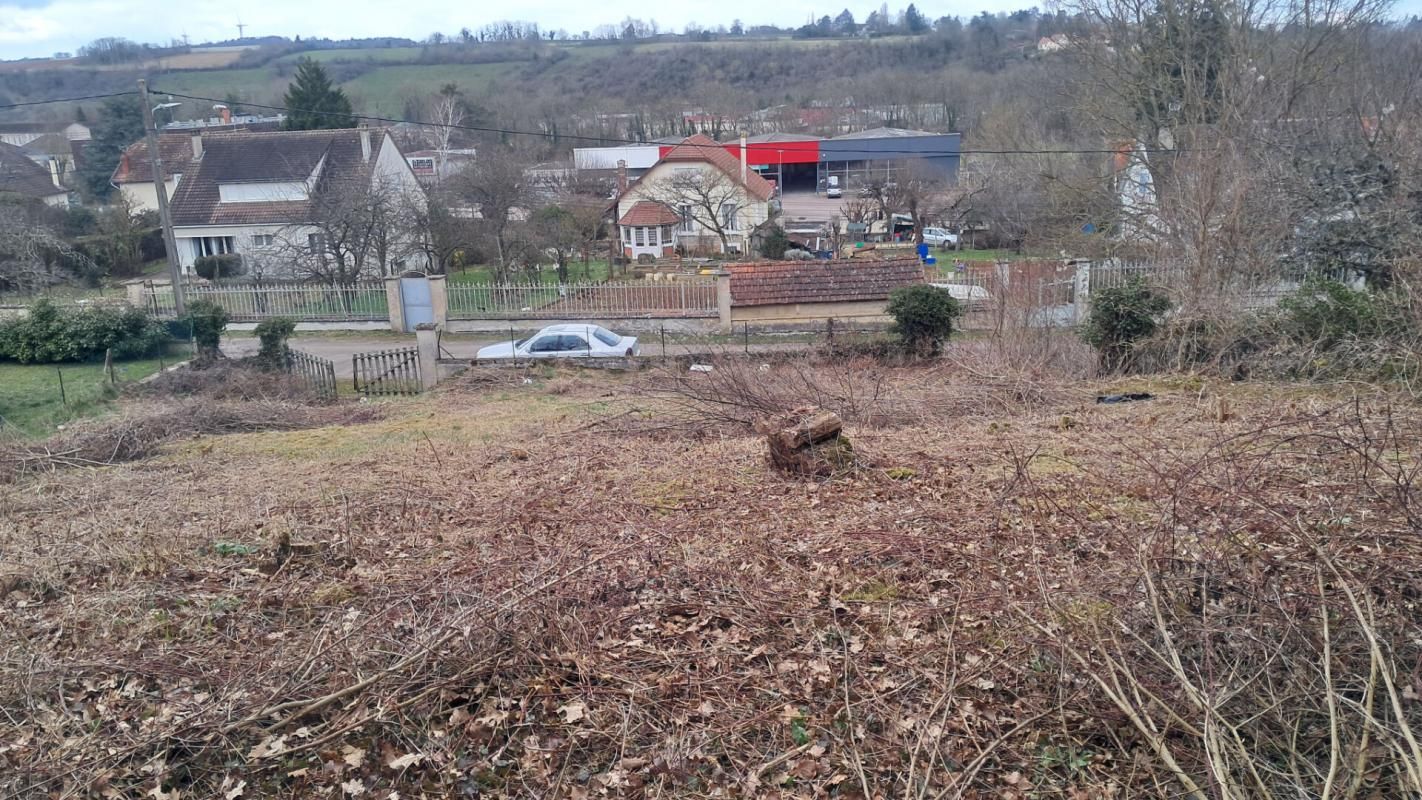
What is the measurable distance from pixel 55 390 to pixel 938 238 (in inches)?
1259

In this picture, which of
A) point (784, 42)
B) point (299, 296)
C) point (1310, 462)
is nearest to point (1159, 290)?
point (1310, 462)

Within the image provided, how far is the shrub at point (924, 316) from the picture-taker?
17.9 meters

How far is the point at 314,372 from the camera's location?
1830cm

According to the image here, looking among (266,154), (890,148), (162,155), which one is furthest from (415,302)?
(890,148)

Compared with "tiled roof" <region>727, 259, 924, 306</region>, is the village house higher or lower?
higher

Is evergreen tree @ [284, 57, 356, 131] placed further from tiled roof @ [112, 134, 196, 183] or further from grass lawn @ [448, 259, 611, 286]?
grass lawn @ [448, 259, 611, 286]

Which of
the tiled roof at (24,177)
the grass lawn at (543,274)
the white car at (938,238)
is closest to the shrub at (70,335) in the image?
the grass lawn at (543,274)

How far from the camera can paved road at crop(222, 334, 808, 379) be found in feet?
67.8

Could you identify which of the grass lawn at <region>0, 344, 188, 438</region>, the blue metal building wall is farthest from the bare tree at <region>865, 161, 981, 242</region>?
the grass lawn at <region>0, 344, 188, 438</region>

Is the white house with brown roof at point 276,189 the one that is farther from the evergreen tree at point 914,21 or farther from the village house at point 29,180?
the evergreen tree at point 914,21

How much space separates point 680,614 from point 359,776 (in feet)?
6.23

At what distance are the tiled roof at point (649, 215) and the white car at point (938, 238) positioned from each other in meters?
10.5

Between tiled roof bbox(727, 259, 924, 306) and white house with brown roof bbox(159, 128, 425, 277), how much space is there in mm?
11176

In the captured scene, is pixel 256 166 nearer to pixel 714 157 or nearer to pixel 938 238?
pixel 714 157
